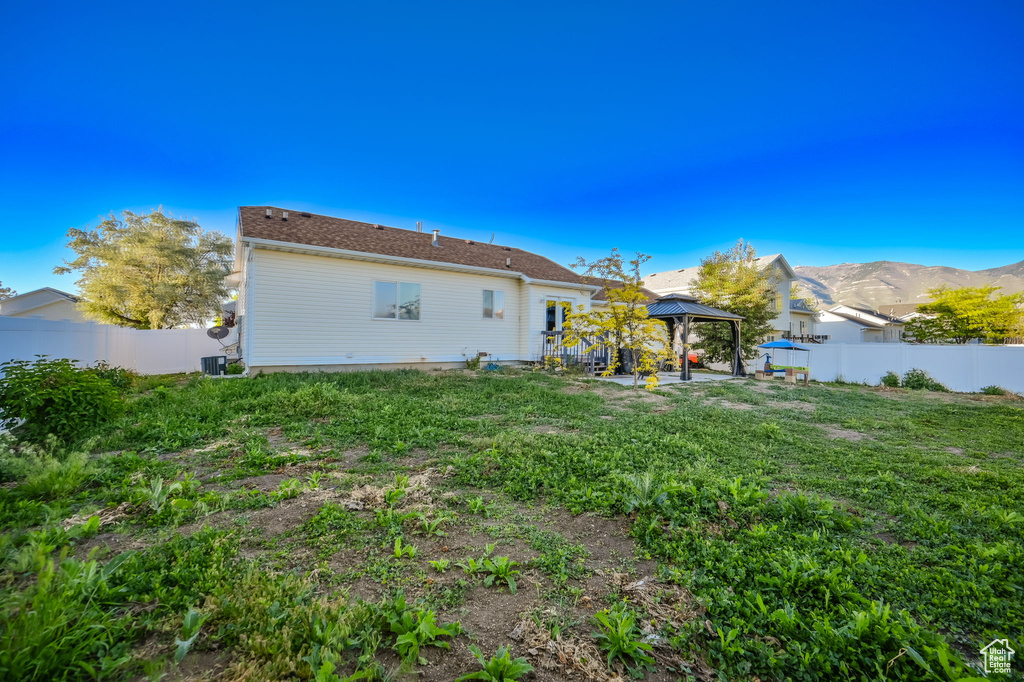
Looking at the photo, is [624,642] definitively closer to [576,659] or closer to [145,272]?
[576,659]

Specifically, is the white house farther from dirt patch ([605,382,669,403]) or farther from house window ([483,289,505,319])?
house window ([483,289,505,319])

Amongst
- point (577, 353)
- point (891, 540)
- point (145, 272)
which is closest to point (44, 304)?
point (145, 272)

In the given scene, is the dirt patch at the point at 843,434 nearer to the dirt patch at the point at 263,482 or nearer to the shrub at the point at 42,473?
the dirt patch at the point at 263,482

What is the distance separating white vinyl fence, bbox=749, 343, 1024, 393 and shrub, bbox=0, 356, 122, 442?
68.7 feet

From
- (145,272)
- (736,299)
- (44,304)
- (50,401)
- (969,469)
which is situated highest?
(145,272)

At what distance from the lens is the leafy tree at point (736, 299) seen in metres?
19.8

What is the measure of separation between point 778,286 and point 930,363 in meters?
13.5

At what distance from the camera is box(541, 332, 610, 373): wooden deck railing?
45.4 feet

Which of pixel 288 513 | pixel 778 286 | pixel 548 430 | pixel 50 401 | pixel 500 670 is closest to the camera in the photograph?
pixel 500 670

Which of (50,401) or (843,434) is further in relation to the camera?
(843,434)

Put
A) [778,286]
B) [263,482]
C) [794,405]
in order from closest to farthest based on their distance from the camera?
[263,482] < [794,405] < [778,286]

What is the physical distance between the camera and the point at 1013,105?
36.5 ft

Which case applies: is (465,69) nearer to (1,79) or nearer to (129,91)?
(129,91)

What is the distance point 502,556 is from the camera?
99.7 inches
